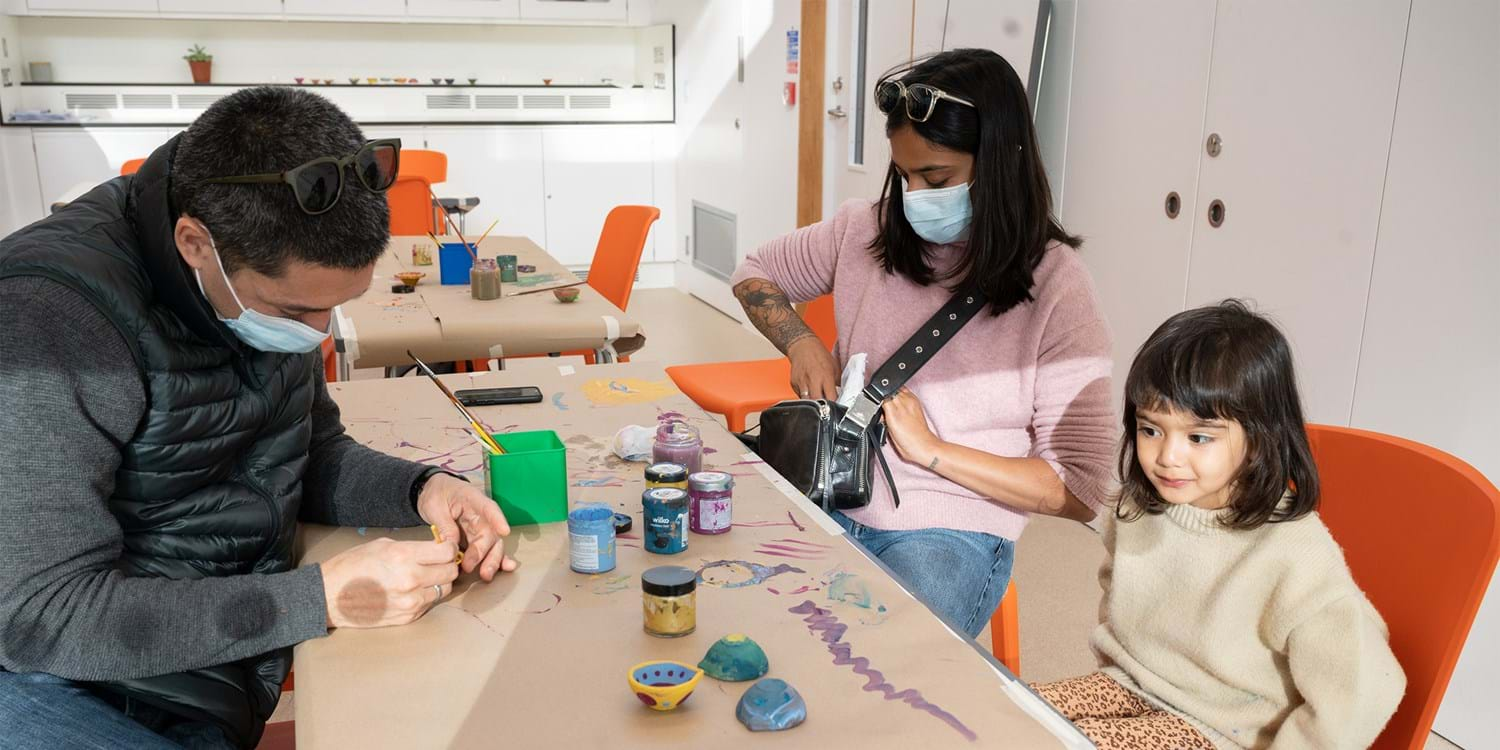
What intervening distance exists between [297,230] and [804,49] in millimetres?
4314

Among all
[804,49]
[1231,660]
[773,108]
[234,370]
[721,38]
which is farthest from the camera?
[721,38]

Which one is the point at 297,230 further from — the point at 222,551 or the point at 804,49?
the point at 804,49

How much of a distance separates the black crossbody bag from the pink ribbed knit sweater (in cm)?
4

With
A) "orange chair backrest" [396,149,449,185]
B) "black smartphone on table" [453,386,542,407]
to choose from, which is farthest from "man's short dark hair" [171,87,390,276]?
"orange chair backrest" [396,149,449,185]

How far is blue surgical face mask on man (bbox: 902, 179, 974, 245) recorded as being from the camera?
5.81 feet

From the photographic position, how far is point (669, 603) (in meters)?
1.17

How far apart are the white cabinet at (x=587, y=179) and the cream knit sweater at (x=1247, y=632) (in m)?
5.82

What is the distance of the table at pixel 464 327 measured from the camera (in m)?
2.68

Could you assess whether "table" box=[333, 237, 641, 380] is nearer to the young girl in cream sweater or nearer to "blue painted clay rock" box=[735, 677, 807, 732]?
the young girl in cream sweater

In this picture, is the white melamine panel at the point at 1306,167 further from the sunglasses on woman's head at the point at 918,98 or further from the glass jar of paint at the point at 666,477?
the glass jar of paint at the point at 666,477

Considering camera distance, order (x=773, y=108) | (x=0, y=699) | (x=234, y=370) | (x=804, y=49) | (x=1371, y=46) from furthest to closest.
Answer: (x=773, y=108)
(x=804, y=49)
(x=1371, y=46)
(x=234, y=370)
(x=0, y=699)

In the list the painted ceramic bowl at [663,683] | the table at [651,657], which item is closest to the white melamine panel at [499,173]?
the table at [651,657]

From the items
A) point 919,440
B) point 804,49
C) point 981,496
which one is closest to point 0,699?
point 919,440

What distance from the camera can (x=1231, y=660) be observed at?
140 centimetres
